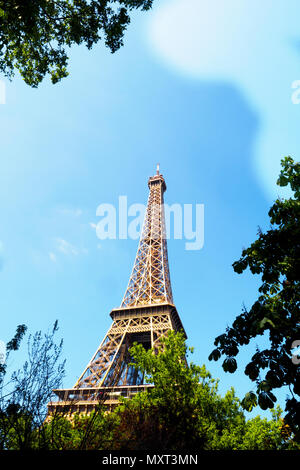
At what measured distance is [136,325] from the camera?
33000mm

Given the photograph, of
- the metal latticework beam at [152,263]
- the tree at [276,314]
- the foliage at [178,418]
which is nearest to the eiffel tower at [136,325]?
the metal latticework beam at [152,263]

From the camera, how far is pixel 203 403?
44.3ft

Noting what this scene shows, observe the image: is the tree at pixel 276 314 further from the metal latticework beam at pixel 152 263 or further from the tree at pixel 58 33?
the metal latticework beam at pixel 152 263

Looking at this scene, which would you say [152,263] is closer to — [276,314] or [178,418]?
[178,418]

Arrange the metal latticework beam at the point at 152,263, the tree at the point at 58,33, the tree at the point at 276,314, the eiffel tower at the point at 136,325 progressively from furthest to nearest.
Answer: the metal latticework beam at the point at 152,263
the eiffel tower at the point at 136,325
the tree at the point at 58,33
the tree at the point at 276,314

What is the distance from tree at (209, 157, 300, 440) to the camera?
391 centimetres

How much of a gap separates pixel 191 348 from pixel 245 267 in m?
11.6

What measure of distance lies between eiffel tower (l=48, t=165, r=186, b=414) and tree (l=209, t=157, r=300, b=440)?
16.8 meters

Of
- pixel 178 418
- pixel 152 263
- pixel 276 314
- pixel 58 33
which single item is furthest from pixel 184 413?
pixel 152 263

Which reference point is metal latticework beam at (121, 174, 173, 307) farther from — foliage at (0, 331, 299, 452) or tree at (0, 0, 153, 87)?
tree at (0, 0, 153, 87)

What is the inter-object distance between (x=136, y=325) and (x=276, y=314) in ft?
101

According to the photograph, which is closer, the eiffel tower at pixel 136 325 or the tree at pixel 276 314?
the tree at pixel 276 314

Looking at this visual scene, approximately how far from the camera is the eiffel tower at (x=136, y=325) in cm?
2564

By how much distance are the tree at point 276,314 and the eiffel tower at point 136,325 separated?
16827 millimetres
